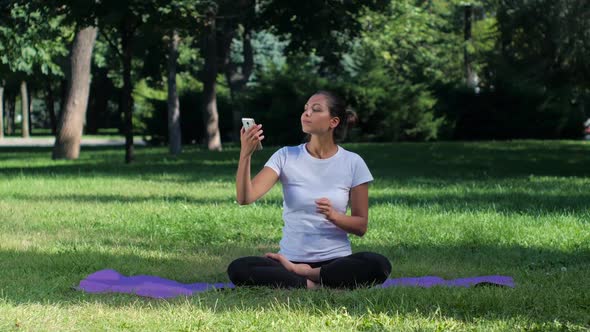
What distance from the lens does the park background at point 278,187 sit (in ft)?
21.7

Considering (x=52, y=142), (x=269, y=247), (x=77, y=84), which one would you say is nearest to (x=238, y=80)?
(x=52, y=142)

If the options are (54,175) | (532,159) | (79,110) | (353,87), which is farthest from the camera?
(353,87)

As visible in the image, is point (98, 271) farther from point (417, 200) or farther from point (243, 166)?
point (417, 200)

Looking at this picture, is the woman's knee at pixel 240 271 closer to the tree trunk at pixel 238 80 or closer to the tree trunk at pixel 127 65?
the tree trunk at pixel 127 65

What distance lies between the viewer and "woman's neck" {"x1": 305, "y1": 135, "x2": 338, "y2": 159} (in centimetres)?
762

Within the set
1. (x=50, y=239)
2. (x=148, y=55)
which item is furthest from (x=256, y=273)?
(x=148, y=55)

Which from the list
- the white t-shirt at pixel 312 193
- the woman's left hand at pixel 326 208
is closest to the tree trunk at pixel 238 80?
the white t-shirt at pixel 312 193

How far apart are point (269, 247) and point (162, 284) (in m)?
2.55

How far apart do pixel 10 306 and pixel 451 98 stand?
34.9 metres

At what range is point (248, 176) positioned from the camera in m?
7.24

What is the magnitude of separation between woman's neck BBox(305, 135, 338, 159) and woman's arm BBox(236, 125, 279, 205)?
1.00ft

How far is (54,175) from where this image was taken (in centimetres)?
2108

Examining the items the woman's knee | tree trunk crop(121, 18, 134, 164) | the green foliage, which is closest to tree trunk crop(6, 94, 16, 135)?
the green foliage

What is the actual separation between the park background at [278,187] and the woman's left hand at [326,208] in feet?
1.80
